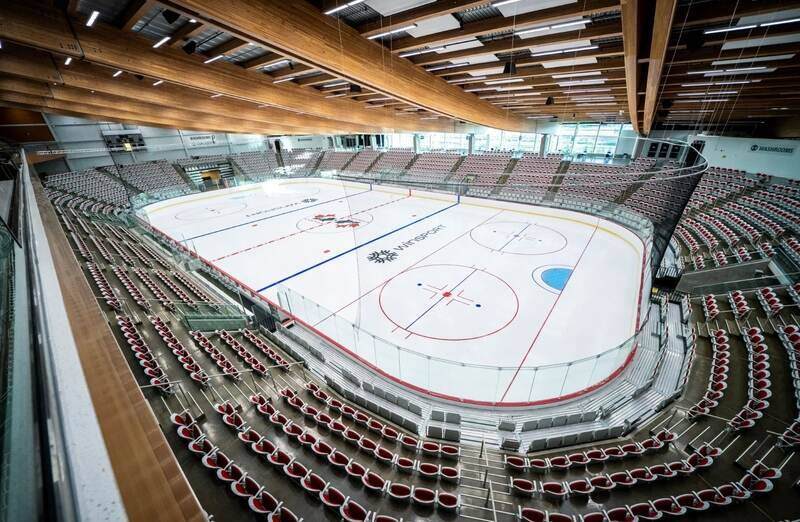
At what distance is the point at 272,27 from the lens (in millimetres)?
4461

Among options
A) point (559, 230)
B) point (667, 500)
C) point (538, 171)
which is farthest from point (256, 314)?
point (538, 171)

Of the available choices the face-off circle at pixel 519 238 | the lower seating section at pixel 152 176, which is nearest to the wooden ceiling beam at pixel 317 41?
the face-off circle at pixel 519 238

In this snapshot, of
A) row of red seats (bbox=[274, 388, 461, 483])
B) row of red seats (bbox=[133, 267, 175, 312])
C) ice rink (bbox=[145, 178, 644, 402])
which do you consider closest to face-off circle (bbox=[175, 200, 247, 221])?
ice rink (bbox=[145, 178, 644, 402])

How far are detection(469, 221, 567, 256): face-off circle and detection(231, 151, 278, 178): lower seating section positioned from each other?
85.4 feet

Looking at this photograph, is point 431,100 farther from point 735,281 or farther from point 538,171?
point 538,171

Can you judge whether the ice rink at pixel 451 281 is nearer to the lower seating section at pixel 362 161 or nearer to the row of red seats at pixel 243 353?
the row of red seats at pixel 243 353

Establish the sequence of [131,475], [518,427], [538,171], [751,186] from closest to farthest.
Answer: [131,475], [518,427], [751,186], [538,171]

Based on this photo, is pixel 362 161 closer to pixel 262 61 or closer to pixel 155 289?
pixel 262 61

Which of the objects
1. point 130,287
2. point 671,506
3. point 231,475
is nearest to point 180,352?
point 231,475

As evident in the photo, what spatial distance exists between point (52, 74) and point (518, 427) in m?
13.7

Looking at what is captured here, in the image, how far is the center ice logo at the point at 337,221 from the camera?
60.3 ft

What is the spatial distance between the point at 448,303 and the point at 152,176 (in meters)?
28.7

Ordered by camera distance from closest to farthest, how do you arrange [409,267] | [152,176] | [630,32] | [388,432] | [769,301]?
1. [630,32]
2. [388,432]
3. [769,301]
4. [409,267]
5. [152,176]

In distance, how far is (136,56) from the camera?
6.42 meters
